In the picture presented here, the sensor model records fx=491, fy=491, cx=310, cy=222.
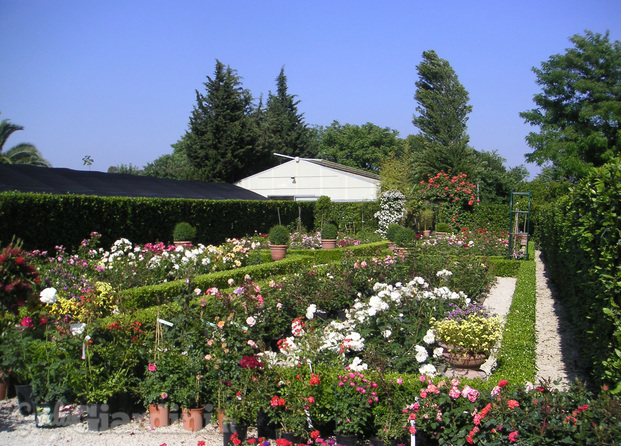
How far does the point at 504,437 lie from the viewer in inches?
116

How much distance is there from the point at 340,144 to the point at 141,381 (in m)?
46.8

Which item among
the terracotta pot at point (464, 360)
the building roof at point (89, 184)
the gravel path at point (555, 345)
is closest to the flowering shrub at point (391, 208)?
the building roof at point (89, 184)

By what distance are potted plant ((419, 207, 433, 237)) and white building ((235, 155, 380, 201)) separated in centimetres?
Result: 450

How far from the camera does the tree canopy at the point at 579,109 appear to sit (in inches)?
934

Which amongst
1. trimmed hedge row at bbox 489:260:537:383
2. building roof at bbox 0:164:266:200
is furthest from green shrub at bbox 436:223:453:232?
trimmed hedge row at bbox 489:260:537:383

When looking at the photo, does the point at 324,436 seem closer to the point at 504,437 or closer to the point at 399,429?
the point at 399,429

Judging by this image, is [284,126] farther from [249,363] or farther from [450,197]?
[249,363]

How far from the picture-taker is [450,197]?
73.2 feet

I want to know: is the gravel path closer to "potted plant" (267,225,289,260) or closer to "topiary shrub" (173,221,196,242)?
"potted plant" (267,225,289,260)

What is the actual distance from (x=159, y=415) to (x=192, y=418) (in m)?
0.30

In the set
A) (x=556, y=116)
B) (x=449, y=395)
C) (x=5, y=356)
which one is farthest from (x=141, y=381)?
(x=556, y=116)

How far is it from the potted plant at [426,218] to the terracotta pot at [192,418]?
61.6 ft

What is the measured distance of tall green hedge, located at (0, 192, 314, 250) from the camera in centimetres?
1055

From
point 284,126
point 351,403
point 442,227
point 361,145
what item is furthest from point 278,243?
point 361,145
